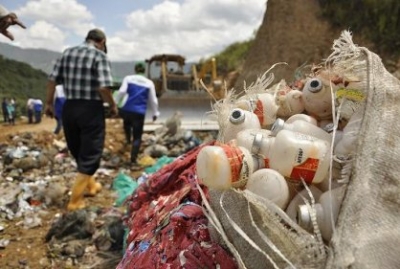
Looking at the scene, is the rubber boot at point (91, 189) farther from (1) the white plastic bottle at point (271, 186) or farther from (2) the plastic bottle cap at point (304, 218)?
(2) the plastic bottle cap at point (304, 218)

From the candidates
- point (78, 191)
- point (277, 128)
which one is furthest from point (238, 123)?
point (78, 191)

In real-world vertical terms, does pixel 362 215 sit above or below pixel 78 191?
above

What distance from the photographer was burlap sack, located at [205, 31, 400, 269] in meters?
1.04

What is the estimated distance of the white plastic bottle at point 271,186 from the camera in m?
1.21

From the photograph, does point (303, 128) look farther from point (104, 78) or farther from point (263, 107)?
point (104, 78)

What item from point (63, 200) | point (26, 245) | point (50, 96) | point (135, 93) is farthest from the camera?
point (135, 93)

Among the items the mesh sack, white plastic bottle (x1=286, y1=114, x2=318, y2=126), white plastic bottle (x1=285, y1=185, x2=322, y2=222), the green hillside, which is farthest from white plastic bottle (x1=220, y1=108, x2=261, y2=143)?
the green hillside

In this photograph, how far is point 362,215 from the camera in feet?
3.53

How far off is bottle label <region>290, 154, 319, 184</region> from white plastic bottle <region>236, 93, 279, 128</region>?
50 cm

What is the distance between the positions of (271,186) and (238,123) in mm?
418

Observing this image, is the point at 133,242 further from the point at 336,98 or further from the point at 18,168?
the point at 18,168

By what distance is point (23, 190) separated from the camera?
4.11m

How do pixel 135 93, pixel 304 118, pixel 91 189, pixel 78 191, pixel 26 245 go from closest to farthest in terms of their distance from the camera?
pixel 304 118 < pixel 26 245 < pixel 78 191 < pixel 91 189 < pixel 135 93

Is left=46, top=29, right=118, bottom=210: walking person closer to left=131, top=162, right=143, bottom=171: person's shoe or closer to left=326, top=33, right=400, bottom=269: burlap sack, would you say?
left=131, top=162, right=143, bottom=171: person's shoe
